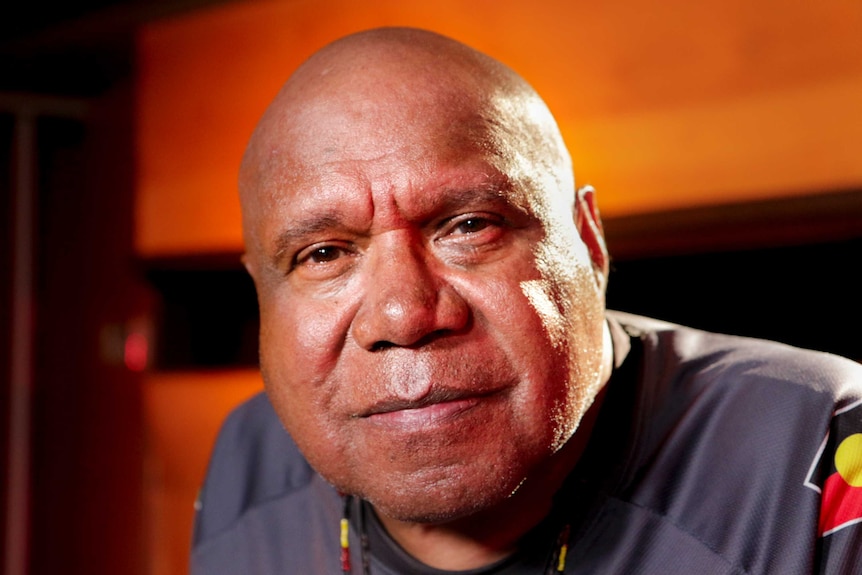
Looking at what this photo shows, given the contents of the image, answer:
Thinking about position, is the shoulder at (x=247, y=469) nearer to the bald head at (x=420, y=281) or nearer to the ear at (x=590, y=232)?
the bald head at (x=420, y=281)

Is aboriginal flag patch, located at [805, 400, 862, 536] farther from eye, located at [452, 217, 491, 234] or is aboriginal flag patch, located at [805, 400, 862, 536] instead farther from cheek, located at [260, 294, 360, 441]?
cheek, located at [260, 294, 360, 441]

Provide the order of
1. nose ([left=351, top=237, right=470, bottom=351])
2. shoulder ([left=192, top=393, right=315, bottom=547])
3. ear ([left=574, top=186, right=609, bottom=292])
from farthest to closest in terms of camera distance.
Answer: shoulder ([left=192, top=393, right=315, bottom=547])
ear ([left=574, top=186, right=609, bottom=292])
nose ([left=351, top=237, right=470, bottom=351])

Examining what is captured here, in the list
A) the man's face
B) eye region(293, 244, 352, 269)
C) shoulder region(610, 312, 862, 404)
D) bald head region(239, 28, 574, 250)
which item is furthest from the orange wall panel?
eye region(293, 244, 352, 269)

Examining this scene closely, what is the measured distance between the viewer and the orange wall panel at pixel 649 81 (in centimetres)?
189

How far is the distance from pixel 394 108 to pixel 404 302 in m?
0.26

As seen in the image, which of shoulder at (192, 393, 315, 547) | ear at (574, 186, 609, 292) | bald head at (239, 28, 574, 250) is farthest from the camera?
shoulder at (192, 393, 315, 547)

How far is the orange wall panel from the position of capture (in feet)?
6.20

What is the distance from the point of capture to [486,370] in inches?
40.7

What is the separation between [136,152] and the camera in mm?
2996

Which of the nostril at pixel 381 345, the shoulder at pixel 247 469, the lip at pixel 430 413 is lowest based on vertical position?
the shoulder at pixel 247 469

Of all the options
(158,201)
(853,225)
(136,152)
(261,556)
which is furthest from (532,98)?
(136,152)

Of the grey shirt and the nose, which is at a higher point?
the nose

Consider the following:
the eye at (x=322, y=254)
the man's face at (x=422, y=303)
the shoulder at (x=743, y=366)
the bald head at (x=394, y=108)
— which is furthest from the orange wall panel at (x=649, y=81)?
the eye at (x=322, y=254)

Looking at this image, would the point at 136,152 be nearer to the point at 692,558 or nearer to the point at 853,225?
the point at 853,225
